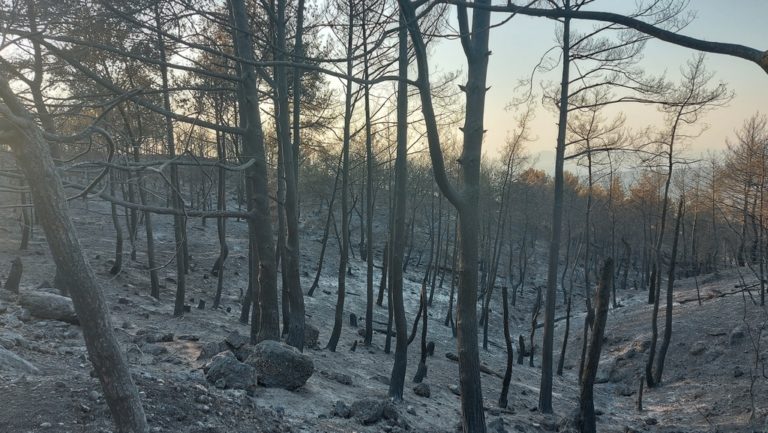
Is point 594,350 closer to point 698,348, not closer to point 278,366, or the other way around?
point 278,366

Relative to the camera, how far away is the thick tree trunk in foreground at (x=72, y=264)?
133 inches

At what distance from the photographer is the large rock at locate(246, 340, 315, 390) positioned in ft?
25.8

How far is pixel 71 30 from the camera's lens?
5.96 m

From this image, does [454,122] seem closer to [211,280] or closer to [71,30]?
[71,30]

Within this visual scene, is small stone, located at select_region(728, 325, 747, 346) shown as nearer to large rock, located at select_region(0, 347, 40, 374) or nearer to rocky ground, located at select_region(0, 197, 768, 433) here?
rocky ground, located at select_region(0, 197, 768, 433)

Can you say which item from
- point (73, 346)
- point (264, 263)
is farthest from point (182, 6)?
point (73, 346)

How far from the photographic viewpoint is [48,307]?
9320 mm

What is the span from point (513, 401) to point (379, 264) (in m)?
19.5

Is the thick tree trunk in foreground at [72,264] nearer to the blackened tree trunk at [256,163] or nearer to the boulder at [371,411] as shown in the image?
the boulder at [371,411]

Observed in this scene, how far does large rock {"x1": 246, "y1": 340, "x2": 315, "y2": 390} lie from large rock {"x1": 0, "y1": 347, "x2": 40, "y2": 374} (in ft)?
9.44

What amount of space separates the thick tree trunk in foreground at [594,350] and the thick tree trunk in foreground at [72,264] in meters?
6.86

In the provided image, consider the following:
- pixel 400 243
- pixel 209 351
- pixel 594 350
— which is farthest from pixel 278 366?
pixel 594 350

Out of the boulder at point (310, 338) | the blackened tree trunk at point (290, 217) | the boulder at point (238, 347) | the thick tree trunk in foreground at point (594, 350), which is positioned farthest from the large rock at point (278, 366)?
the boulder at point (310, 338)

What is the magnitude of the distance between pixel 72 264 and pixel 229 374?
3662 millimetres
